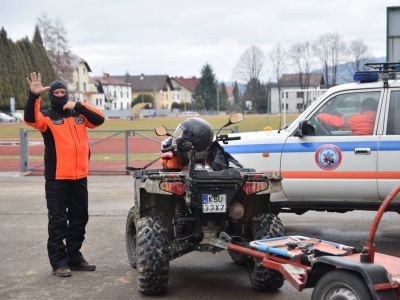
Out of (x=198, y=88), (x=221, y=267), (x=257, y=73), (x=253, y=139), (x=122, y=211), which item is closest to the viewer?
(x=221, y=267)

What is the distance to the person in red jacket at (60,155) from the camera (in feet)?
22.0

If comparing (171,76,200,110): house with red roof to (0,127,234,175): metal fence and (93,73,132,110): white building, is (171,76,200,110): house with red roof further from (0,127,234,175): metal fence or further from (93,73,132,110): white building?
(0,127,234,175): metal fence

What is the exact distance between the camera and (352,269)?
13.6 ft

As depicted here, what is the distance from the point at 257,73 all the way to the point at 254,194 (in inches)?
3215

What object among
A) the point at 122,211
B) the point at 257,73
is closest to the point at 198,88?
the point at 257,73

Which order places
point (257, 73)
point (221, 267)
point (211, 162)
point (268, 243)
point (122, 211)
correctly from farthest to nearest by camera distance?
point (257, 73), point (122, 211), point (221, 267), point (211, 162), point (268, 243)

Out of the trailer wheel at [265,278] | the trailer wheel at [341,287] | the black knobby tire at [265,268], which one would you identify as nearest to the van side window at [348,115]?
the black knobby tire at [265,268]

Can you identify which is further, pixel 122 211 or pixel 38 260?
pixel 122 211

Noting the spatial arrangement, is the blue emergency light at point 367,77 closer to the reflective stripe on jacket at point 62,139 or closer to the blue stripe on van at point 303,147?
the blue stripe on van at point 303,147

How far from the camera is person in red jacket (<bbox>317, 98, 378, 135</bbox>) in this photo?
7.78 meters

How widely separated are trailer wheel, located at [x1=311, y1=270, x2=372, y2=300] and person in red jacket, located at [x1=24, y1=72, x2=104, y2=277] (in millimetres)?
3248

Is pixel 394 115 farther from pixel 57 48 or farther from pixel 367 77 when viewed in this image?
pixel 57 48

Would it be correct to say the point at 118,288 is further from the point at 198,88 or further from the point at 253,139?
the point at 198,88

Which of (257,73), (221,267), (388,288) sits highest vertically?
(257,73)
